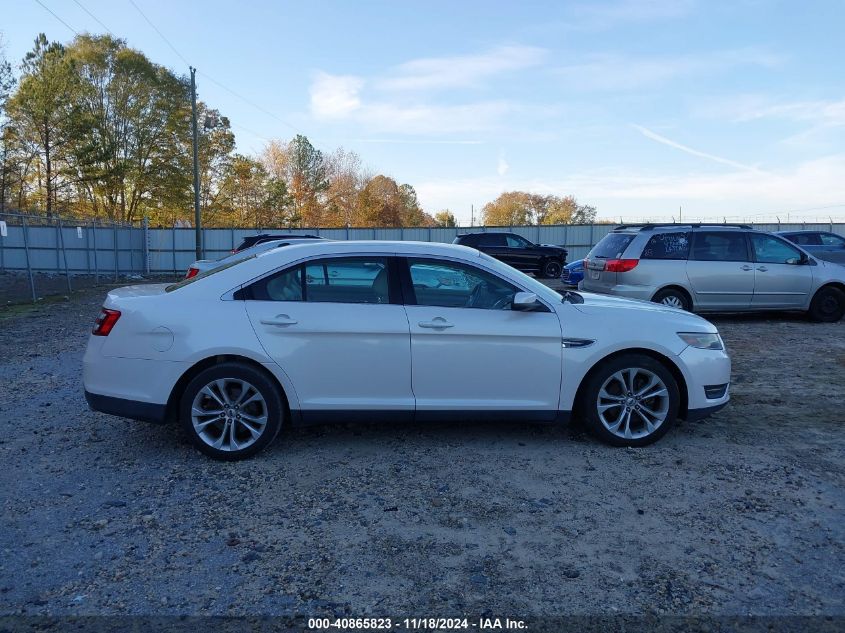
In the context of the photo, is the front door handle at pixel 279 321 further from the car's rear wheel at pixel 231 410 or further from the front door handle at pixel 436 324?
the front door handle at pixel 436 324

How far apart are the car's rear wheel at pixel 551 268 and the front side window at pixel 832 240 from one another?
28.7 feet

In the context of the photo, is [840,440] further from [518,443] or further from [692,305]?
[692,305]

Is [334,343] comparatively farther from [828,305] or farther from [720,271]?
[828,305]

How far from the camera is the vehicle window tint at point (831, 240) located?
1706 centimetres

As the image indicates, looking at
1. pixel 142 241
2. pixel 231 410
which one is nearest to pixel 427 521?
pixel 231 410

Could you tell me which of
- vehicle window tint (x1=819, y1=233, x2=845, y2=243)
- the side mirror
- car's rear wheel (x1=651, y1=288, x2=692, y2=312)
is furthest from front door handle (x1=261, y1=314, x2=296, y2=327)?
vehicle window tint (x1=819, y1=233, x2=845, y2=243)

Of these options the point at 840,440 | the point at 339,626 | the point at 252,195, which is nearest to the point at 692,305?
the point at 840,440

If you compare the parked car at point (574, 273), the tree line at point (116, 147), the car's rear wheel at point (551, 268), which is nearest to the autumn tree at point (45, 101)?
the tree line at point (116, 147)

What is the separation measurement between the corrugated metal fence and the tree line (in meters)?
5.69

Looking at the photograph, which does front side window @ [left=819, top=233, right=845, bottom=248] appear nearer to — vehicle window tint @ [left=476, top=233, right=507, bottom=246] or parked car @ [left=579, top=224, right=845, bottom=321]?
parked car @ [left=579, top=224, right=845, bottom=321]

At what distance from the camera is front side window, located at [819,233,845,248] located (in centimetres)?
1705

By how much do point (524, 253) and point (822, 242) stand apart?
31.2 feet

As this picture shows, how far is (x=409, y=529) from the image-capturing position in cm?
352

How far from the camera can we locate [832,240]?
56.8ft
